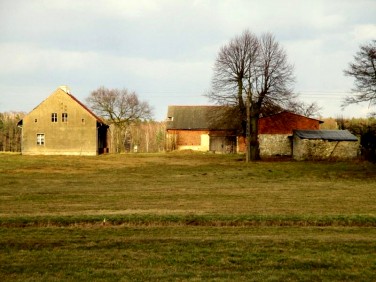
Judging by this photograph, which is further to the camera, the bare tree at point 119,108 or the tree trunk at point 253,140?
the bare tree at point 119,108

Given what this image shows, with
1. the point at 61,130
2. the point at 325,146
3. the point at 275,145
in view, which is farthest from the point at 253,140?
the point at 61,130

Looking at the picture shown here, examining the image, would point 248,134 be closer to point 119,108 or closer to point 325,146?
point 325,146

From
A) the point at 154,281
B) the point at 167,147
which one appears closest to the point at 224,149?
the point at 167,147

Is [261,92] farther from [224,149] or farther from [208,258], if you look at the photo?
[208,258]

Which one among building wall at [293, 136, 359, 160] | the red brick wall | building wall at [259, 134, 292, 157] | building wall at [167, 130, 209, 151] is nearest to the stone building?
building wall at [167, 130, 209, 151]

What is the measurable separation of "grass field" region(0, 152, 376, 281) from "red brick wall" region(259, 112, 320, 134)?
3413 centimetres

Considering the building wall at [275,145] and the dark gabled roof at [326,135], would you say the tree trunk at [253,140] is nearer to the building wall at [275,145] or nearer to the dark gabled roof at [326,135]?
the dark gabled roof at [326,135]

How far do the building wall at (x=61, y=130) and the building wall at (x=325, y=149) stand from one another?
24.6 meters

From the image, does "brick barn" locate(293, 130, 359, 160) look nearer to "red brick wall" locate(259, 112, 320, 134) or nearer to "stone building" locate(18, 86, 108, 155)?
"red brick wall" locate(259, 112, 320, 134)

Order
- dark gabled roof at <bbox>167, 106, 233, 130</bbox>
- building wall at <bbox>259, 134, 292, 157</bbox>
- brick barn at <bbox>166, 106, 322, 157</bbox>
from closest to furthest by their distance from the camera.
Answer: building wall at <bbox>259, 134, 292, 157</bbox>
brick barn at <bbox>166, 106, 322, 157</bbox>
dark gabled roof at <bbox>167, 106, 233, 130</bbox>

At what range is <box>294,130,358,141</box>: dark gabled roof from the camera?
51.5 metres

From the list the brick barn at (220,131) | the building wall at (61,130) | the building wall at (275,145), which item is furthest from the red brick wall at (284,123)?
the building wall at (61,130)

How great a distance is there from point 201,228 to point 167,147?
62995mm

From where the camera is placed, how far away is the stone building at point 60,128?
191 ft
